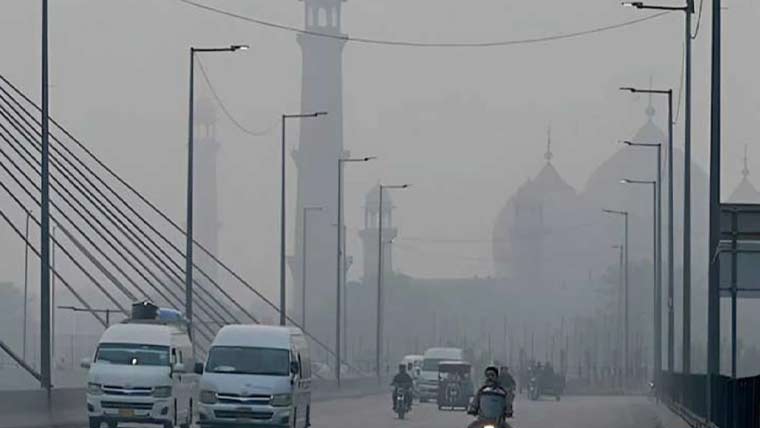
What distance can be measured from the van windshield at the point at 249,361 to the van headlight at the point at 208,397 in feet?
1.85

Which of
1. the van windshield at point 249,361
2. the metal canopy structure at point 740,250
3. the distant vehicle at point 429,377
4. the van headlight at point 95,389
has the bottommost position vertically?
the distant vehicle at point 429,377

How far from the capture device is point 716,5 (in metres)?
45.0

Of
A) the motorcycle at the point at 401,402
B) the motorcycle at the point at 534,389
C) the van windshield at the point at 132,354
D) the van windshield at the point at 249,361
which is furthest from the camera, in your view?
the motorcycle at the point at 534,389

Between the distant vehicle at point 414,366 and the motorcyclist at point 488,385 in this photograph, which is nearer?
the motorcyclist at point 488,385

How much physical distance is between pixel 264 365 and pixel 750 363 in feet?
318

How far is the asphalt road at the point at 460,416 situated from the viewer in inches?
2502

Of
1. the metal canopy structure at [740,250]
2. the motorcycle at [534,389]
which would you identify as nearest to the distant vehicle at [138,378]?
the metal canopy structure at [740,250]

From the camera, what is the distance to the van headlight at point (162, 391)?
49469 mm

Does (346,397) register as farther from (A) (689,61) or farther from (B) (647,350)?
(B) (647,350)

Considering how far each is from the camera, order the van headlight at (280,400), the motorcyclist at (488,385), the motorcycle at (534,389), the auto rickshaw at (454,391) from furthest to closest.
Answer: the motorcycle at (534,389)
the auto rickshaw at (454,391)
the van headlight at (280,400)
the motorcyclist at (488,385)

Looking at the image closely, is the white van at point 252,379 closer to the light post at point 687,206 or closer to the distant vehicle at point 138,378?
the distant vehicle at point 138,378

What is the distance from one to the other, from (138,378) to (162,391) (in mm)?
611

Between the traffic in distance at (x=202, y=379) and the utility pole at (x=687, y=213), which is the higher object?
the utility pole at (x=687, y=213)

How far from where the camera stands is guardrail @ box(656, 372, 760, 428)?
31.9 meters
